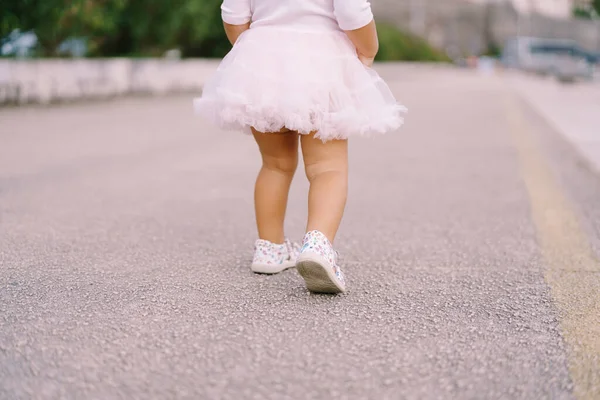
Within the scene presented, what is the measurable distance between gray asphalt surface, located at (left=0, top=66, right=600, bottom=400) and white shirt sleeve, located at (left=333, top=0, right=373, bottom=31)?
0.90 meters

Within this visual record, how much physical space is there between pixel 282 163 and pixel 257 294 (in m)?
0.52

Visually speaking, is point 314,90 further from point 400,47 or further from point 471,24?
point 471,24

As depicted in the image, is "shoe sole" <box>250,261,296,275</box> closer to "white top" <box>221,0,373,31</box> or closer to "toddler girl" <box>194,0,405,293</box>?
"toddler girl" <box>194,0,405,293</box>

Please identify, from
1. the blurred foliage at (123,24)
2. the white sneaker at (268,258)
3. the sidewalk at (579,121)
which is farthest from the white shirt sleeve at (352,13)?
the blurred foliage at (123,24)

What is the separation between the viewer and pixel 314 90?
256cm

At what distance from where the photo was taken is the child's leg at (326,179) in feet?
8.78

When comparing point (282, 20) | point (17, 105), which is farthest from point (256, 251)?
point (17, 105)

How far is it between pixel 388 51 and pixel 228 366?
138 feet

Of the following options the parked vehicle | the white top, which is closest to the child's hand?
the white top

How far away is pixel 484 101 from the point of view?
16.5 m

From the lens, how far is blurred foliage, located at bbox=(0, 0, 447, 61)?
508 inches

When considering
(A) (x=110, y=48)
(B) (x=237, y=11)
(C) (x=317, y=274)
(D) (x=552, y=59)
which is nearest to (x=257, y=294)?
(C) (x=317, y=274)

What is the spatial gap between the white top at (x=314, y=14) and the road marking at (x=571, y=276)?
1143mm

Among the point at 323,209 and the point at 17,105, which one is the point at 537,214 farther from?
the point at 17,105
